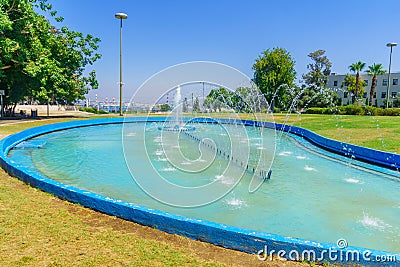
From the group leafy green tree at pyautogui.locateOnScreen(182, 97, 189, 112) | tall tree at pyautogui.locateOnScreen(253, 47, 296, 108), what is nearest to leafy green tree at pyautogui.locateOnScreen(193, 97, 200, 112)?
leafy green tree at pyautogui.locateOnScreen(182, 97, 189, 112)

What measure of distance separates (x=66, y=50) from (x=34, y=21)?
23.4 ft

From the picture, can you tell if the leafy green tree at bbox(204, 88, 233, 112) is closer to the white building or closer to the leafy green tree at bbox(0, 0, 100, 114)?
the leafy green tree at bbox(0, 0, 100, 114)

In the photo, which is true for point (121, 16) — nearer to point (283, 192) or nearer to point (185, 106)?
point (185, 106)

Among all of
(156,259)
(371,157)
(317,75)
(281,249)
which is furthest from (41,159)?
(317,75)

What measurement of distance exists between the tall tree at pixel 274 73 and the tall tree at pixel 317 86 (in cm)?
609

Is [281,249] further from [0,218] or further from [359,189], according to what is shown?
[359,189]

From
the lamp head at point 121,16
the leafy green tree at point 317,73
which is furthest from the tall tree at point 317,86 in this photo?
the lamp head at point 121,16

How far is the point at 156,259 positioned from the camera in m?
3.81

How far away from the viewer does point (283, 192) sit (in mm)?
8312

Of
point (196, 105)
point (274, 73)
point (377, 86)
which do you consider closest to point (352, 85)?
point (377, 86)

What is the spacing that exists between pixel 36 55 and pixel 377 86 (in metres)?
63.1

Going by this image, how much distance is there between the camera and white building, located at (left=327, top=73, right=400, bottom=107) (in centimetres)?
6131

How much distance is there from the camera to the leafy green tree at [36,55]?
21484 millimetres

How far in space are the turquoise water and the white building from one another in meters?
55.5
